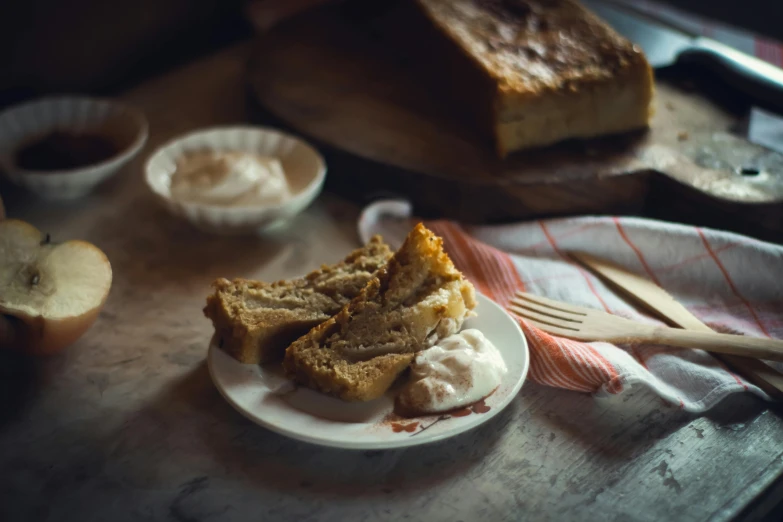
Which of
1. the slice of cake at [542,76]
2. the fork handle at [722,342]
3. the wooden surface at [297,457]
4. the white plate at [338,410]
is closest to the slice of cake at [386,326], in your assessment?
the white plate at [338,410]

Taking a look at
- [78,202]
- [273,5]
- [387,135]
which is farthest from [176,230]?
[273,5]

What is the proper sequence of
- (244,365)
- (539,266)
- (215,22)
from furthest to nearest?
(215,22)
(539,266)
(244,365)

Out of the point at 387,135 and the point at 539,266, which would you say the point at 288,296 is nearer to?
the point at 539,266

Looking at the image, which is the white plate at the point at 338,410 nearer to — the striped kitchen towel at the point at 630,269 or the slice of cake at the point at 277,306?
the slice of cake at the point at 277,306

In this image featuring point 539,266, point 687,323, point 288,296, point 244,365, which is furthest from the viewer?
point 539,266

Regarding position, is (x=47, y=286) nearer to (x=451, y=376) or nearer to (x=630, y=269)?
(x=451, y=376)

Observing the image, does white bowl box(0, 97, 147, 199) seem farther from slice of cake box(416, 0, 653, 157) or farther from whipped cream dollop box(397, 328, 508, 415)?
whipped cream dollop box(397, 328, 508, 415)
